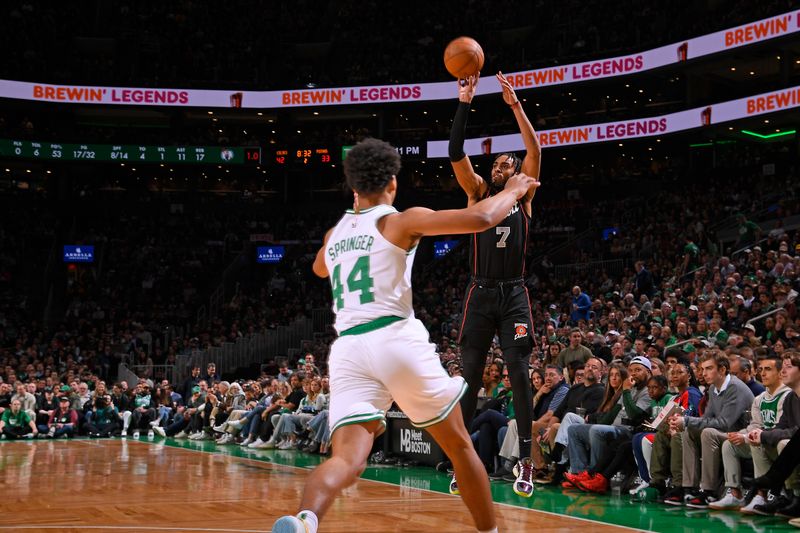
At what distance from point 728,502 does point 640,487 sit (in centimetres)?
108

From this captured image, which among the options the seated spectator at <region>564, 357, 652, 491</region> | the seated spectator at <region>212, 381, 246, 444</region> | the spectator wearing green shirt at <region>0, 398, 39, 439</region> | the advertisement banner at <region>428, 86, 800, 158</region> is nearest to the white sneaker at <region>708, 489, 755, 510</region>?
the seated spectator at <region>564, 357, 652, 491</region>

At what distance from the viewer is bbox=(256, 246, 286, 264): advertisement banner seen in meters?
34.9

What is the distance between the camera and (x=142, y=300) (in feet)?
105

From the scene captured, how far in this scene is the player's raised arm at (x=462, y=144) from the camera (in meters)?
5.54

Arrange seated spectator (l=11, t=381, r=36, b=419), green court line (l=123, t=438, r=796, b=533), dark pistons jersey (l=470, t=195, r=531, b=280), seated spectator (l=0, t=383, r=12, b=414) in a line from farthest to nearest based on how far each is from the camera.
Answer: seated spectator (l=0, t=383, r=12, b=414), seated spectator (l=11, t=381, r=36, b=419), green court line (l=123, t=438, r=796, b=533), dark pistons jersey (l=470, t=195, r=531, b=280)

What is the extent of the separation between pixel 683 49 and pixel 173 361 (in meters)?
18.1

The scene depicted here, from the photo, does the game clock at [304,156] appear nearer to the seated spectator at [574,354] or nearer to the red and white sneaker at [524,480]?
the seated spectator at [574,354]

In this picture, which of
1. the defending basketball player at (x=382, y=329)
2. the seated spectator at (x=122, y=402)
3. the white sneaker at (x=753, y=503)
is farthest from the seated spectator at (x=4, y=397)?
the defending basketball player at (x=382, y=329)

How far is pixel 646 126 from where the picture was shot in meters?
28.9

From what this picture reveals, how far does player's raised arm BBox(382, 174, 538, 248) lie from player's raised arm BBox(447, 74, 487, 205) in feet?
4.69

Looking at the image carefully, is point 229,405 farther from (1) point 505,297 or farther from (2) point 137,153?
(2) point 137,153

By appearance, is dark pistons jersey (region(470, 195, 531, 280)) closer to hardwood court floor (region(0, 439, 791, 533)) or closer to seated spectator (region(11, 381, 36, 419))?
hardwood court floor (region(0, 439, 791, 533))

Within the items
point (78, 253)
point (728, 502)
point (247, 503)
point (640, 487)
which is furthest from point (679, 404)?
point (78, 253)

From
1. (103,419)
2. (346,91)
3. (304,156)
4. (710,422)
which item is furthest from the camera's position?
(304,156)
